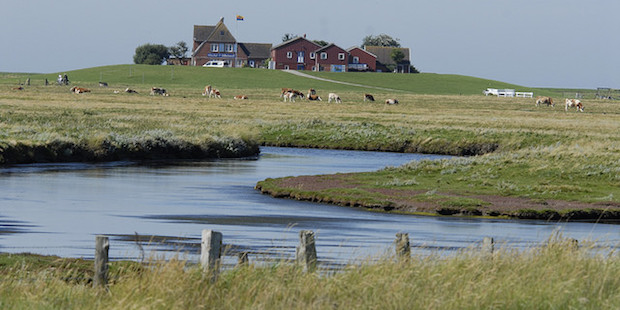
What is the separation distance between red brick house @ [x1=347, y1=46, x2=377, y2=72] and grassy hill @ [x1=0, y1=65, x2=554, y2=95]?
34.7 feet

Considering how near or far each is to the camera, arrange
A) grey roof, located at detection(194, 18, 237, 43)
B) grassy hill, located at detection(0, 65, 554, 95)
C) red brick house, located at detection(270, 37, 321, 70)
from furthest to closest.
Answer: grey roof, located at detection(194, 18, 237, 43)
red brick house, located at detection(270, 37, 321, 70)
grassy hill, located at detection(0, 65, 554, 95)

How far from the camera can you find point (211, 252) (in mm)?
12805

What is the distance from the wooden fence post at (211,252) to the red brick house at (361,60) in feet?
590

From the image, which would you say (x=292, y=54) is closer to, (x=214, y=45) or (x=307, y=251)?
(x=214, y=45)

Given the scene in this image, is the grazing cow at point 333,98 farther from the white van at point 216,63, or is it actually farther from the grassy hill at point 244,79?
the white van at point 216,63

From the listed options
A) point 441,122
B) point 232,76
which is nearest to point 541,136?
point 441,122

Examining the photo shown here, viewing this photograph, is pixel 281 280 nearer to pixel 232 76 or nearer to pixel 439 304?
pixel 439 304

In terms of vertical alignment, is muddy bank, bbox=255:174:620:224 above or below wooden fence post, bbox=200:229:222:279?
below

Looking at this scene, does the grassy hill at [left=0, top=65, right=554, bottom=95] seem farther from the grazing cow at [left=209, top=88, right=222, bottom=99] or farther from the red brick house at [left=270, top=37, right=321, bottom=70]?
the grazing cow at [left=209, top=88, right=222, bottom=99]

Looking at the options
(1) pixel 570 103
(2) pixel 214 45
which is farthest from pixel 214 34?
(1) pixel 570 103

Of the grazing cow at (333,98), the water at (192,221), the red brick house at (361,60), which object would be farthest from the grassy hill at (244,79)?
the water at (192,221)

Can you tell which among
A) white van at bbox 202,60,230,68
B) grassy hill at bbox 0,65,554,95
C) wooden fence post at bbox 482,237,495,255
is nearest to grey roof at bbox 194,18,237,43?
white van at bbox 202,60,230,68

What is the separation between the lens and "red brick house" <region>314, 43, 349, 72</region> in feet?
615

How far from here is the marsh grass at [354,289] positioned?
1188 centimetres
